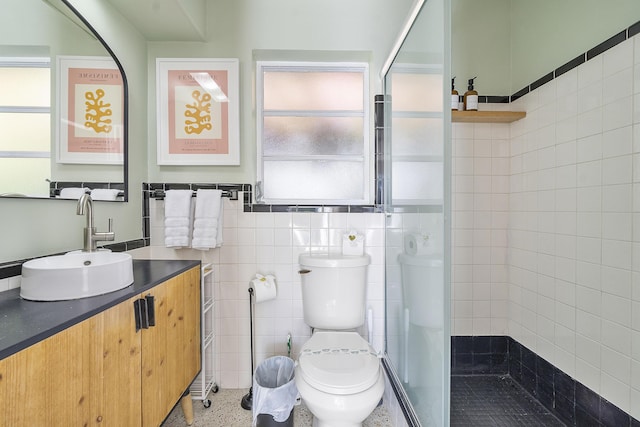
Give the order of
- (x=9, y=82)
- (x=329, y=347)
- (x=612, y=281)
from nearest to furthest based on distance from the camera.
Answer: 1. (x=9, y=82)
2. (x=612, y=281)
3. (x=329, y=347)

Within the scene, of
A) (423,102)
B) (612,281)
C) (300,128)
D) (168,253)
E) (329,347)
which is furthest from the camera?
(300,128)

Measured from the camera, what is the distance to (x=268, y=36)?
6.14 feet

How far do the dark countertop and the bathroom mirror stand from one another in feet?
1.30

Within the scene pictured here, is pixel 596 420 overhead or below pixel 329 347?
below

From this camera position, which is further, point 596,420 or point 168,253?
point 168,253

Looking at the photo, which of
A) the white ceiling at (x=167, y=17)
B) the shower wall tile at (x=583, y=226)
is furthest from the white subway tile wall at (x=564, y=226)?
the white ceiling at (x=167, y=17)

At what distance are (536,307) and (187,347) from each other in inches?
75.0

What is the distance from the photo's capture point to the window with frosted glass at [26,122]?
101cm

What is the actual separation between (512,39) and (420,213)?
154cm

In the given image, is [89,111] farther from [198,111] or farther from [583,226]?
[583,226]

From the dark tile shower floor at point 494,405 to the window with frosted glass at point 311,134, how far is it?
1.28 meters

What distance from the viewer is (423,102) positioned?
1.18 meters

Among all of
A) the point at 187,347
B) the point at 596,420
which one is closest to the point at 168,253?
the point at 187,347

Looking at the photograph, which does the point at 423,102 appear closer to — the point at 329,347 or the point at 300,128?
the point at 300,128
